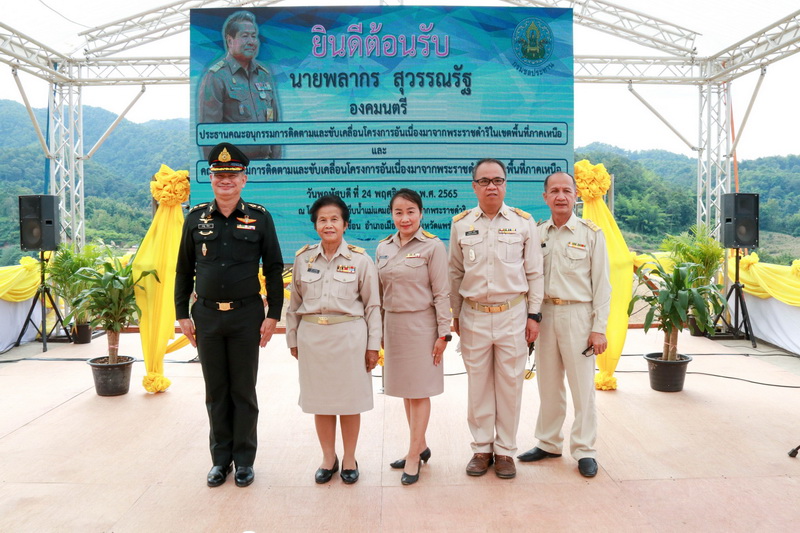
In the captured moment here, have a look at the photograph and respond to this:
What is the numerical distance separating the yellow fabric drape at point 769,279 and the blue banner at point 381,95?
3.09 meters

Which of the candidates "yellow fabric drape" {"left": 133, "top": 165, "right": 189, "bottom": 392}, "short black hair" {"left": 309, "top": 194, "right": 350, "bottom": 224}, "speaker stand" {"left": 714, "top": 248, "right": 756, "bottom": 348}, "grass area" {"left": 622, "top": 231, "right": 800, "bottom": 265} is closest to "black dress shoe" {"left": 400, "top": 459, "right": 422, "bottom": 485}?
"short black hair" {"left": 309, "top": 194, "right": 350, "bottom": 224}

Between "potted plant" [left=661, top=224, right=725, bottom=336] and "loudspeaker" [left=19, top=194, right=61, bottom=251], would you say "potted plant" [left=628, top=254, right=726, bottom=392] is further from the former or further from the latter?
"loudspeaker" [left=19, top=194, right=61, bottom=251]

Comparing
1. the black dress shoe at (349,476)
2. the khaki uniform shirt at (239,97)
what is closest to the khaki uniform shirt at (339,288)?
the black dress shoe at (349,476)

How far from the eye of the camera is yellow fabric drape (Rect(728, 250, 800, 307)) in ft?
19.4

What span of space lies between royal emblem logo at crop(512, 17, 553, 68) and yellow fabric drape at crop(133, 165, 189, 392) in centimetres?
246

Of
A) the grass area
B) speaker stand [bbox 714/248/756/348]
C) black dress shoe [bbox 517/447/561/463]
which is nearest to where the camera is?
black dress shoe [bbox 517/447/561/463]

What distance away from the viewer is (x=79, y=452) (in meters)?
3.36

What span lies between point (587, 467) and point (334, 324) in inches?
53.6

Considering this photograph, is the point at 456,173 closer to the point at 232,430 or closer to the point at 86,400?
the point at 232,430

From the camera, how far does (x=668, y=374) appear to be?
457cm

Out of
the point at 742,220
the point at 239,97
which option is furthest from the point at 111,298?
the point at 742,220

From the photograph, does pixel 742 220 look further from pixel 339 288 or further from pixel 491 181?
pixel 339 288

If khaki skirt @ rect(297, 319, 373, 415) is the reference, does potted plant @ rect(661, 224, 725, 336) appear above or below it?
above

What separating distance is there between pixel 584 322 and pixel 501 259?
54 centimetres
